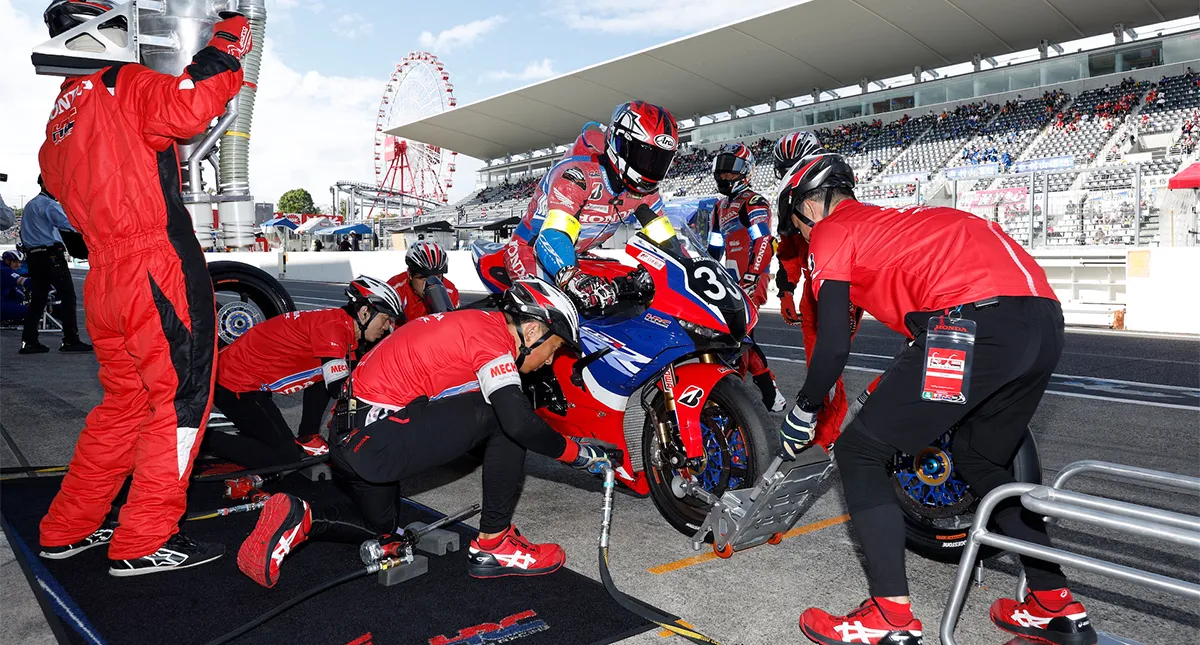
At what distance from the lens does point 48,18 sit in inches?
156

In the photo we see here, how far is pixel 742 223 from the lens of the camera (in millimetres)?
7160

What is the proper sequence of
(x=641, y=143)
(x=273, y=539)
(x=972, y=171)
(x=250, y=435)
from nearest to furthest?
(x=273, y=539) < (x=641, y=143) < (x=250, y=435) < (x=972, y=171)

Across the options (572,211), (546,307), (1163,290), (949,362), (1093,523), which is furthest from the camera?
(1163,290)

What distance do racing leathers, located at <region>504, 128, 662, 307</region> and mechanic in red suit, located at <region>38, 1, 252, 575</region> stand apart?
1.54 m

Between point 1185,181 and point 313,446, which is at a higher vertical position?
point 1185,181

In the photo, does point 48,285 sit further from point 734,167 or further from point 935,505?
point 935,505

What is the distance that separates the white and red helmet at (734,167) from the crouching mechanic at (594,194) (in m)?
2.10

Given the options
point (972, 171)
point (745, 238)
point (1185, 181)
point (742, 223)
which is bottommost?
point (745, 238)

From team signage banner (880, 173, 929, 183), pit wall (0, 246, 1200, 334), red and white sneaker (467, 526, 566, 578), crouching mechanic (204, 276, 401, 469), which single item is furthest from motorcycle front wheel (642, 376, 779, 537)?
team signage banner (880, 173, 929, 183)

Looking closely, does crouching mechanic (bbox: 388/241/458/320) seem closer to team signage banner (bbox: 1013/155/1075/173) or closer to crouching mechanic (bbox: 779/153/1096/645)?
crouching mechanic (bbox: 779/153/1096/645)

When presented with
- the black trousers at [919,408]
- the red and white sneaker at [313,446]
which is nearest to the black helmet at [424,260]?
the red and white sneaker at [313,446]

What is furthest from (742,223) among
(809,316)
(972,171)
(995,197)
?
(972,171)

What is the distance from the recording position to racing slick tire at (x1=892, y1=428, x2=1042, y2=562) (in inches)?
140

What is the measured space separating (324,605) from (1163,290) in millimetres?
14438
